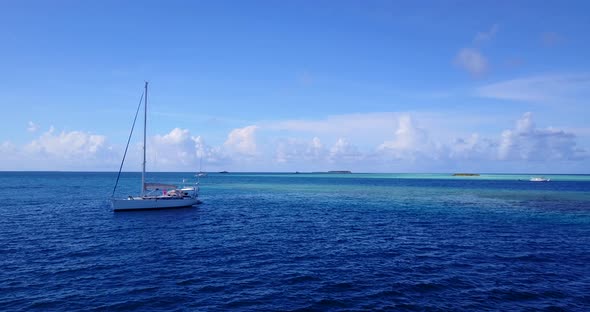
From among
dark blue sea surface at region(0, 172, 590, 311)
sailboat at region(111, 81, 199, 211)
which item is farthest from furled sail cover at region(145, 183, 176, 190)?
dark blue sea surface at region(0, 172, 590, 311)

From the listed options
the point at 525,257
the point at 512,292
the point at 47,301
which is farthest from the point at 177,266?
the point at 525,257

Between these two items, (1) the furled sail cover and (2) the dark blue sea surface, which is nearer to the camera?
(2) the dark blue sea surface

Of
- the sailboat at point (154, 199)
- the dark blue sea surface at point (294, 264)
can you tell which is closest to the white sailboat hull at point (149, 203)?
the sailboat at point (154, 199)

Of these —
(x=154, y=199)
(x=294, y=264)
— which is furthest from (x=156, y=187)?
(x=294, y=264)

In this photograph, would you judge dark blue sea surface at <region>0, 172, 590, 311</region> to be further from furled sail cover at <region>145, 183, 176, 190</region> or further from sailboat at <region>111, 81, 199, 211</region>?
furled sail cover at <region>145, 183, 176, 190</region>

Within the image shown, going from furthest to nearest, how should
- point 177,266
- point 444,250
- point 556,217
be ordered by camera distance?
point 556,217, point 444,250, point 177,266

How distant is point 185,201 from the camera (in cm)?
6556

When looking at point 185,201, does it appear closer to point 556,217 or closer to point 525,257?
point 525,257

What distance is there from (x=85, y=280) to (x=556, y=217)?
206ft

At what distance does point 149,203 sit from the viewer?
60594 mm

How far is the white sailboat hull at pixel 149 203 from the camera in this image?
189 ft

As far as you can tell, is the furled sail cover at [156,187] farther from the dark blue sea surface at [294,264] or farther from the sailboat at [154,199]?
the dark blue sea surface at [294,264]

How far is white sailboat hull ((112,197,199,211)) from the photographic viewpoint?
5756 centimetres

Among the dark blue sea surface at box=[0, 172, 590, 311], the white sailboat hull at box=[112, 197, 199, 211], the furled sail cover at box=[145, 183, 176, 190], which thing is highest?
the furled sail cover at box=[145, 183, 176, 190]
